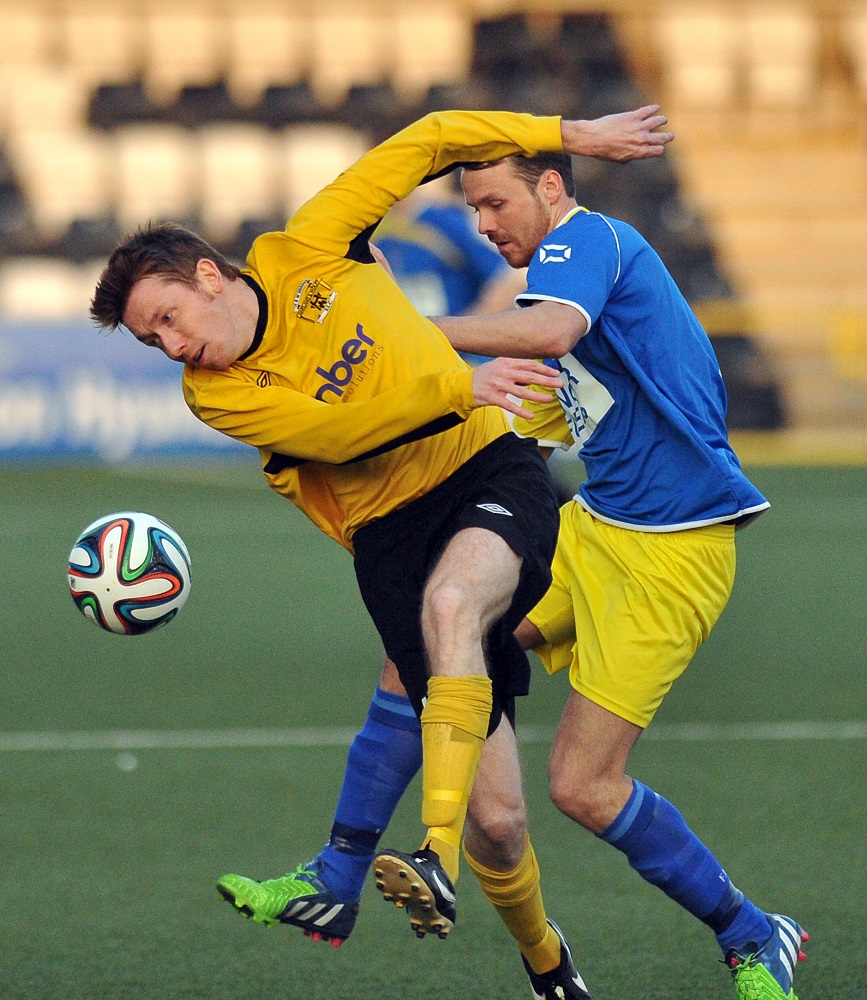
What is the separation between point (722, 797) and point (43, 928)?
2223 millimetres

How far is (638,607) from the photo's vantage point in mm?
3699

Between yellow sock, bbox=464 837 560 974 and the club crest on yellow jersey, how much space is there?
1.18 metres

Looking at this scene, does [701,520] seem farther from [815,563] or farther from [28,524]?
[28,524]

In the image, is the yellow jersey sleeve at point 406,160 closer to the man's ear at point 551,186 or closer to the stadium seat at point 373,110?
the man's ear at point 551,186

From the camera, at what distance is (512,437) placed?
153 inches

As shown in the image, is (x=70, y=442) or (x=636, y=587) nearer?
(x=636, y=587)

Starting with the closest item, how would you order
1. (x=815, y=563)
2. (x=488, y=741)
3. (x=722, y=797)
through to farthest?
1. (x=488, y=741)
2. (x=722, y=797)
3. (x=815, y=563)

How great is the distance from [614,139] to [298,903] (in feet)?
5.89

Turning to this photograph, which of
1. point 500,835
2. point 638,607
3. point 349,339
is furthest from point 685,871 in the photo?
point 349,339

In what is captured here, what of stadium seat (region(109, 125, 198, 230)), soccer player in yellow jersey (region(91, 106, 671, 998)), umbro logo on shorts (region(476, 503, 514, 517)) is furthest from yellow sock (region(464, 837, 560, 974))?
stadium seat (region(109, 125, 198, 230))

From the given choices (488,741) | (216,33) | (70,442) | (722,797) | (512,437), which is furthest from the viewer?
(216,33)

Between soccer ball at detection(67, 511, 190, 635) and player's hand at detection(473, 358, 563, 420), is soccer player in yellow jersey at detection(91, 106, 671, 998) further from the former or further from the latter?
soccer ball at detection(67, 511, 190, 635)

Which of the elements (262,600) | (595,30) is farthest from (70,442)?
(595,30)

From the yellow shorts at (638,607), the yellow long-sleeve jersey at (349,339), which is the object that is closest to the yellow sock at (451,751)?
the yellow shorts at (638,607)
